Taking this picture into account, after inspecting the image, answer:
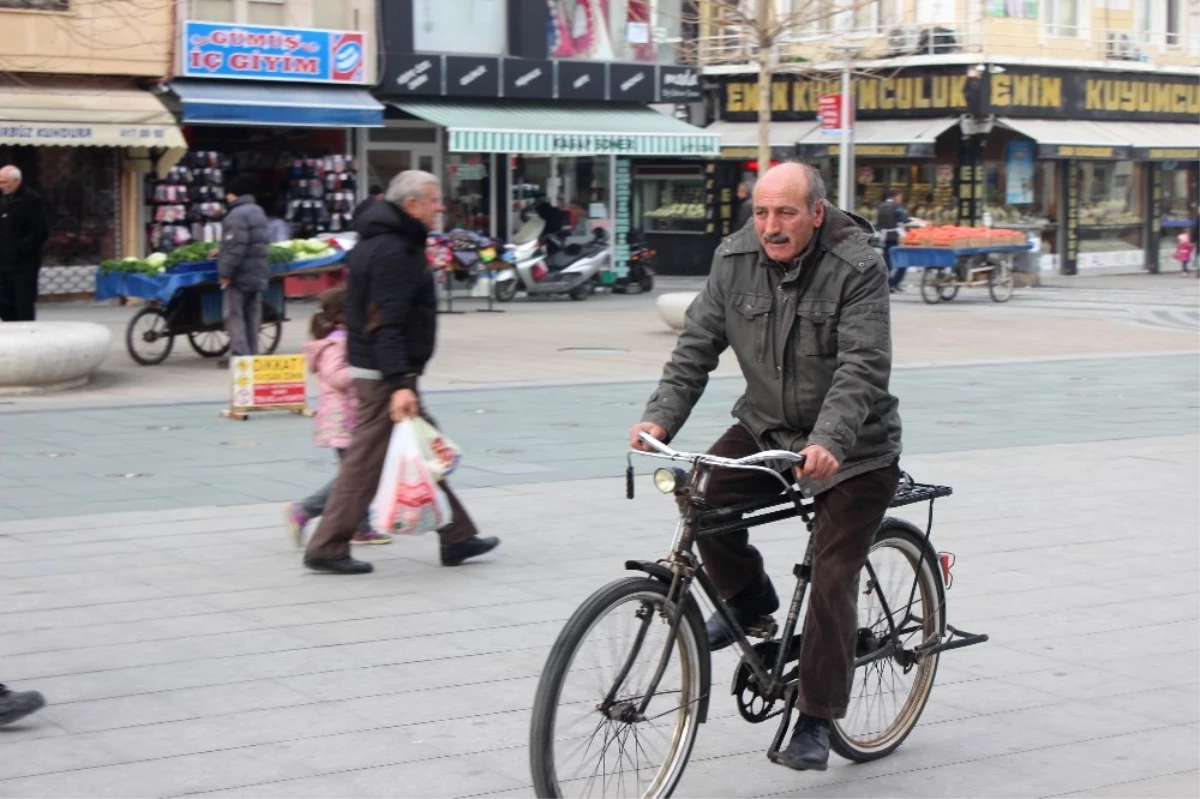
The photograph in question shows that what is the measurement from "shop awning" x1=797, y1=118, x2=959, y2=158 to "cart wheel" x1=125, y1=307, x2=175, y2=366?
19743 mm

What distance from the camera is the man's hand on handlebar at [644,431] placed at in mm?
4578

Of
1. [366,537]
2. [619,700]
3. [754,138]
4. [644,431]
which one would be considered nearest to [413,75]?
[754,138]

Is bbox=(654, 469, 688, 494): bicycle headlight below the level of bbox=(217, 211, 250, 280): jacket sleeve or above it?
below

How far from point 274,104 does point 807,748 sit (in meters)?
22.1

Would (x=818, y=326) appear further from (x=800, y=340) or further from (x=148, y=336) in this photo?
(x=148, y=336)

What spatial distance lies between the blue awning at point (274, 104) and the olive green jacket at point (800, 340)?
2095 cm

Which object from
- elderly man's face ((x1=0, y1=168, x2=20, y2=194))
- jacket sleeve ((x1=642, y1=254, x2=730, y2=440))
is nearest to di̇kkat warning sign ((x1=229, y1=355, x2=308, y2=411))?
elderly man's face ((x1=0, y1=168, x2=20, y2=194))

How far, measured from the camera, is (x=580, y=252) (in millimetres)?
28047

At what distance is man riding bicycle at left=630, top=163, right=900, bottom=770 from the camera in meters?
4.64

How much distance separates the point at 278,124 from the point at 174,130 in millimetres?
1972

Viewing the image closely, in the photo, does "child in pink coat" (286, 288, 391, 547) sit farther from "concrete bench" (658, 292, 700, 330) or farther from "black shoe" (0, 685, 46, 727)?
"concrete bench" (658, 292, 700, 330)

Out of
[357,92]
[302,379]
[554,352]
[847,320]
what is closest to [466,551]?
[847,320]

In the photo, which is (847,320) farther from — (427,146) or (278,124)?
(427,146)

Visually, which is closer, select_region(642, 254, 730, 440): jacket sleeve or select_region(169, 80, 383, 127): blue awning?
select_region(642, 254, 730, 440): jacket sleeve
